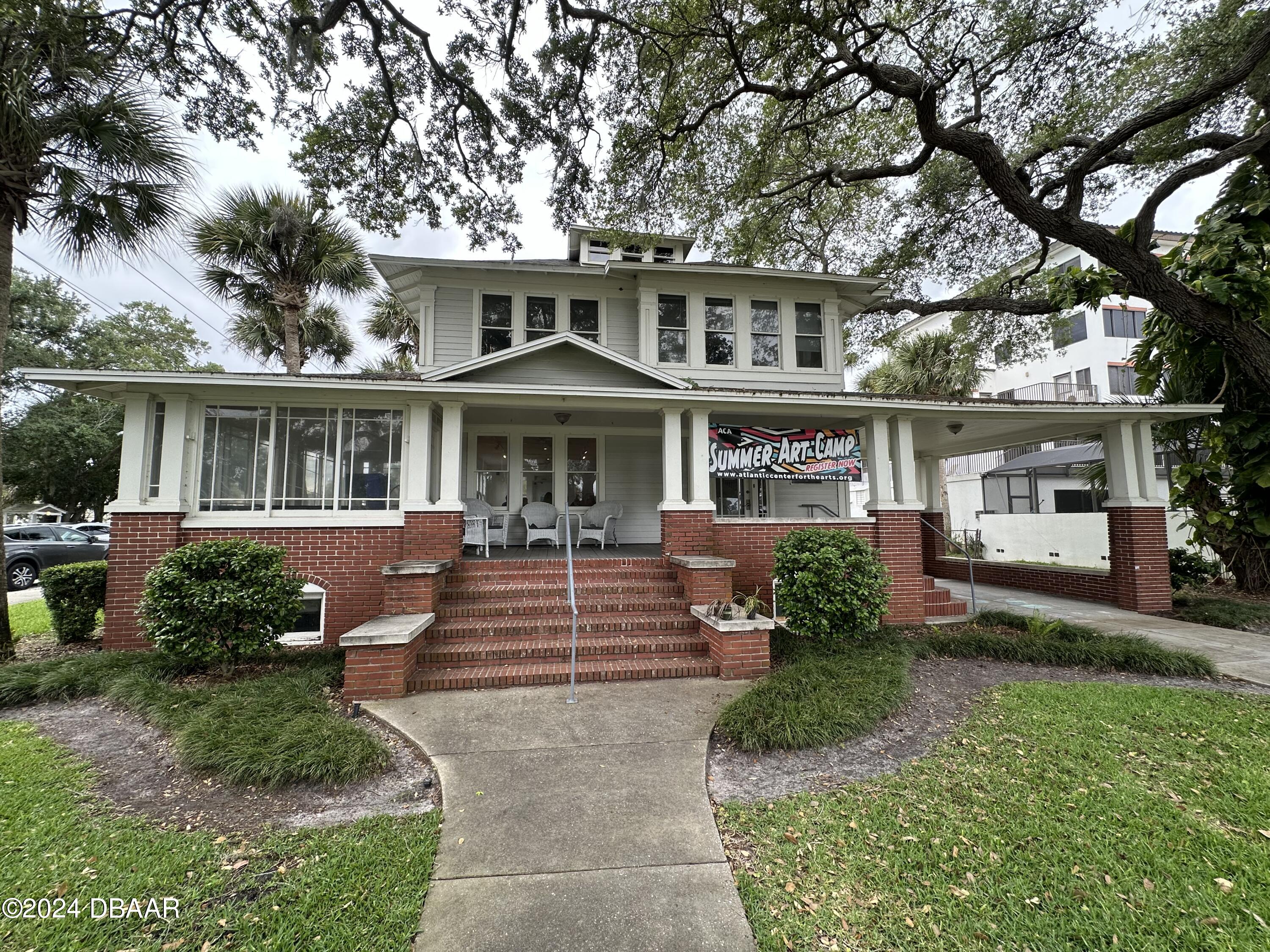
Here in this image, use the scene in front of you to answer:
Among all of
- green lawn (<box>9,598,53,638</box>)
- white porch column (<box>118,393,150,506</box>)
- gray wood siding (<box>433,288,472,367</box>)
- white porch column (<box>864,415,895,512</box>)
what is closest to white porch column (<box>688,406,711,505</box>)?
white porch column (<box>864,415,895,512</box>)

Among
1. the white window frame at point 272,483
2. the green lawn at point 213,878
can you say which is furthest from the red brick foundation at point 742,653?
the white window frame at point 272,483

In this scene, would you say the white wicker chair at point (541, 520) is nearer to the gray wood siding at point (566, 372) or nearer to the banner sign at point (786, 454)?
the gray wood siding at point (566, 372)

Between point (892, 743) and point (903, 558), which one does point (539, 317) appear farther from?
point (892, 743)

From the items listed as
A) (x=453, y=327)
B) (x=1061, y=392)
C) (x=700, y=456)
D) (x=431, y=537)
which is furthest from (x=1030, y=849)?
(x=1061, y=392)

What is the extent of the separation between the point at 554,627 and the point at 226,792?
126 inches

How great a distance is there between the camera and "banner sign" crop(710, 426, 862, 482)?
7.95 meters

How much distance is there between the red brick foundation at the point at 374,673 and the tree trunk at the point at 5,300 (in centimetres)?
529

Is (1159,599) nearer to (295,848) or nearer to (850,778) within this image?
(850,778)

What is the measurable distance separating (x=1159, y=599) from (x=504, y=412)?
12.1 m

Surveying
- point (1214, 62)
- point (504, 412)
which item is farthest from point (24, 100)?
point (1214, 62)

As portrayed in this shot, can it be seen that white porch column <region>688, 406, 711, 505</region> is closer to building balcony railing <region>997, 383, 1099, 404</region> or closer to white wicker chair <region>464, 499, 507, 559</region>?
white wicker chair <region>464, 499, 507, 559</region>

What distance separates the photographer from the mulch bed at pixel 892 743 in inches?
135

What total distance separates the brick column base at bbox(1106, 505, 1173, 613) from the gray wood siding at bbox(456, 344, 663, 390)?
29.2 feet

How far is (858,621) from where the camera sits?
A: 5691mm
